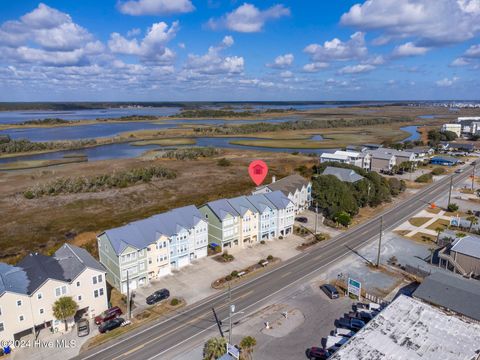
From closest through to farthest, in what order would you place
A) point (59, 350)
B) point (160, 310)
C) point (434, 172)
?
point (59, 350) → point (160, 310) → point (434, 172)

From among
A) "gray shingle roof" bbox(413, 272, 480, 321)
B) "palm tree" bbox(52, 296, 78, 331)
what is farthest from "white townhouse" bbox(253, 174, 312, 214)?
"palm tree" bbox(52, 296, 78, 331)

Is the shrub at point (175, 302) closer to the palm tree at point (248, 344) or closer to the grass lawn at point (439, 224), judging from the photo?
the palm tree at point (248, 344)

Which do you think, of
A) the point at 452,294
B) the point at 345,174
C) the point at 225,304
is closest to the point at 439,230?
the point at 345,174

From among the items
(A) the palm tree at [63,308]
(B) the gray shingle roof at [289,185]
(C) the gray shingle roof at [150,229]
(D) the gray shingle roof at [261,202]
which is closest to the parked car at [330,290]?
(D) the gray shingle roof at [261,202]

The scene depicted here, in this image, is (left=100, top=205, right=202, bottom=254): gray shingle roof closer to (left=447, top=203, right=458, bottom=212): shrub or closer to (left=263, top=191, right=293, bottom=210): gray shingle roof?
(left=263, top=191, right=293, bottom=210): gray shingle roof

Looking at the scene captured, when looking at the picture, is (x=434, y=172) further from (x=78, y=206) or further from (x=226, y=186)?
(x=78, y=206)

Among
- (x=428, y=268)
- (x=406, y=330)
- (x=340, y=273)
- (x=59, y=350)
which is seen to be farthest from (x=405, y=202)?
(x=59, y=350)
